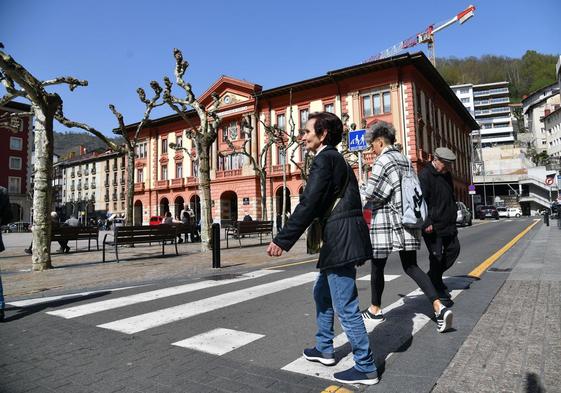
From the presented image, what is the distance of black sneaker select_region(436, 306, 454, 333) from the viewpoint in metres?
3.61

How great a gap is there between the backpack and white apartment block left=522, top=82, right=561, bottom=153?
10751cm

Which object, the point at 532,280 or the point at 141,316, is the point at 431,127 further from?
the point at 141,316

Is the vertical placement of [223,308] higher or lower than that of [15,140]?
lower

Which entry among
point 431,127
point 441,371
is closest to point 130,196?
point 441,371

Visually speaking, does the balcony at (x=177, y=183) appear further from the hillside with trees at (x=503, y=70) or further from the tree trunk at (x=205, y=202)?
the hillside with trees at (x=503, y=70)

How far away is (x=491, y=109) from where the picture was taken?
11469 cm

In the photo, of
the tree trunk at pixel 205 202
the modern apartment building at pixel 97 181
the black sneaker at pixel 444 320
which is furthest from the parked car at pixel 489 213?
the modern apartment building at pixel 97 181

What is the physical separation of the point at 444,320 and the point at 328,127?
→ 7.18ft

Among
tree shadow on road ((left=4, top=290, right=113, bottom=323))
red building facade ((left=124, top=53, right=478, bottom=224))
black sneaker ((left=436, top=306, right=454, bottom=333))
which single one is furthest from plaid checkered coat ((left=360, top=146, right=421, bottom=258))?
red building facade ((left=124, top=53, right=478, bottom=224))

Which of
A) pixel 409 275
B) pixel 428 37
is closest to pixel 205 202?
pixel 409 275

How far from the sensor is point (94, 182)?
64562mm

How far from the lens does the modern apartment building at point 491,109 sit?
11125 cm

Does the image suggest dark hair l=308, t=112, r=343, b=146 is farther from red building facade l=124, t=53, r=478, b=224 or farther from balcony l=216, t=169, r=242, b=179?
balcony l=216, t=169, r=242, b=179

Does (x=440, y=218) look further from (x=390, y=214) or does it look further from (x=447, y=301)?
(x=390, y=214)
